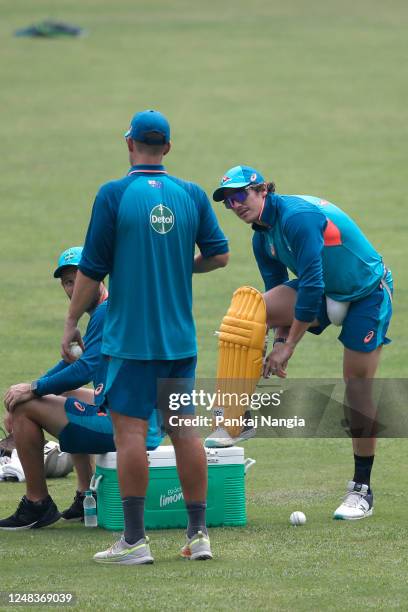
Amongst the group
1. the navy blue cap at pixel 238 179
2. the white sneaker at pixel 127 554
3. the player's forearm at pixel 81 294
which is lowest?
the white sneaker at pixel 127 554

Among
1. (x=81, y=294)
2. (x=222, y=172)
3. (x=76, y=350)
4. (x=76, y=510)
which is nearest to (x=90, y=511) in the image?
(x=76, y=510)

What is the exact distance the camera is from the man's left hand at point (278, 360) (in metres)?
7.34

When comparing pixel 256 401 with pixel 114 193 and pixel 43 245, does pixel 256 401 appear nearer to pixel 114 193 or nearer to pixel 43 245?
pixel 114 193

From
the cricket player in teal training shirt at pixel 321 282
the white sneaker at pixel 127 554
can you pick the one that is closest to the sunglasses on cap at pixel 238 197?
the cricket player in teal training shirt at pixel 321 282

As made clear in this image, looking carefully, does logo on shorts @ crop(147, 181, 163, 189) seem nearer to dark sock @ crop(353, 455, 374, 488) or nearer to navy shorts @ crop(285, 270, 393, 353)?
navy shorts @ crop(285, 270, 393, 353)

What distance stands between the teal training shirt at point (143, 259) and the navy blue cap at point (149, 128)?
0.43 ft

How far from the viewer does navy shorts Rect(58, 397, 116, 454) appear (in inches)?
283

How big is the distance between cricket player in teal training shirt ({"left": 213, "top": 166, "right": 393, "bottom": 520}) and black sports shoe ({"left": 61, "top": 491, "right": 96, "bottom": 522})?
1217mm

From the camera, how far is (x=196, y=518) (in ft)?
21.1

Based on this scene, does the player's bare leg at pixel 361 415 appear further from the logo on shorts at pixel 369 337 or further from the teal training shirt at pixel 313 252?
the teal training shirt at pixel 313 252

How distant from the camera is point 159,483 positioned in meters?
7.17

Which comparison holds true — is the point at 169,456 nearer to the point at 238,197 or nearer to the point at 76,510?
the point at 76,510

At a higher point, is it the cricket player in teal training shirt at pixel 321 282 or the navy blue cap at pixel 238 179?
the navy blue cap at pixel 238 179

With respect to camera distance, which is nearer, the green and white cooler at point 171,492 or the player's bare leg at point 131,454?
the player's bare leg at point 131,454
